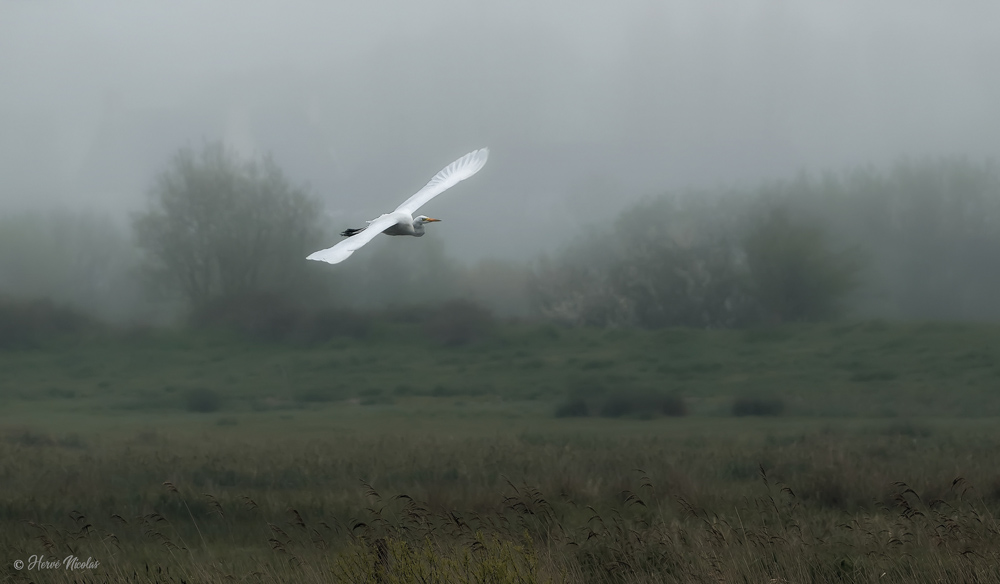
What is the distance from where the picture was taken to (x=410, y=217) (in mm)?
16234

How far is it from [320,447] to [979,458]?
30.6 metres

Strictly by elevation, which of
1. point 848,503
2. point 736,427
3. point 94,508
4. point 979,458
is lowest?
point 736,427

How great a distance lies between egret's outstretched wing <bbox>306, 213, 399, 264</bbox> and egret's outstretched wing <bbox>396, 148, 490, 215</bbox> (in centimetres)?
364

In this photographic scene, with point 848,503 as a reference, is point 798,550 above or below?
above

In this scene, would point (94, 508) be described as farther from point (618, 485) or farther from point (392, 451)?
point (392, 451)

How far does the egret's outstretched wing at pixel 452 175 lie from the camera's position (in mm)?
18812

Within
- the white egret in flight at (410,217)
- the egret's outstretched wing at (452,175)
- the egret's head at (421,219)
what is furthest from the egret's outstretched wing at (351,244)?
the egret's outstretched wing at (452,175)

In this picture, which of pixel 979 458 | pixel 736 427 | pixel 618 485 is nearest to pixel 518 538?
pixel 618 485

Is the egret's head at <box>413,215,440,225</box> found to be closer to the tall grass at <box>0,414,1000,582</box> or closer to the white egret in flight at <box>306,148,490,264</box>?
the white egret in flight at <box>306,148,490,264</box>

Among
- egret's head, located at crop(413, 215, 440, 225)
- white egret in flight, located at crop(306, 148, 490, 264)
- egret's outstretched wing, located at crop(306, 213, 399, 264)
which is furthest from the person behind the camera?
egret's head, located at crop(413, 215, 440, 225)

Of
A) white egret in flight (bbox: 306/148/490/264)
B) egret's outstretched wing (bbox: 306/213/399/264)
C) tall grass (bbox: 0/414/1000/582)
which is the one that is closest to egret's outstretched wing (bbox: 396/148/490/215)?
white egret in flight (bbox: 306/148/490/264)

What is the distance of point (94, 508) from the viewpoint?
74.9 feet

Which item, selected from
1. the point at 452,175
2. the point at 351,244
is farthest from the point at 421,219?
the point at 351,244

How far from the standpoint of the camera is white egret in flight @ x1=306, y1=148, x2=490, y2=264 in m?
11.8
